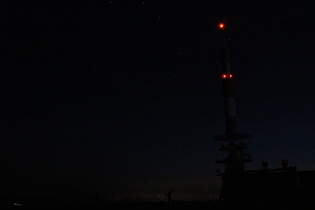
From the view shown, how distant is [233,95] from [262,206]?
153 ft

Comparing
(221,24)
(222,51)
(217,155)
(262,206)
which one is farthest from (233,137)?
(262,206)

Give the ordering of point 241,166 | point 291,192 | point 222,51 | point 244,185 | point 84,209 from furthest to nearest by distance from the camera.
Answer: point 222,51
point 241,166
point 244,185
point 291,192
point 84,209

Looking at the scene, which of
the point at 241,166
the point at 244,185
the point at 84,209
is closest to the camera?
the point at 84,209

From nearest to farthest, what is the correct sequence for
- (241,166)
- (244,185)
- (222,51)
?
(244,185)
(241,166)
(222,51)

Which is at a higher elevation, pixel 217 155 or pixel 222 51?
pixel 222 51

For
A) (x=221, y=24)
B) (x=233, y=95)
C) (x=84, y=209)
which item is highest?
(x=221, y=24)

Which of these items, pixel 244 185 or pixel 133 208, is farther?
pixel 244 185

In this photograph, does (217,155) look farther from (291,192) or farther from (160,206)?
(160,206)

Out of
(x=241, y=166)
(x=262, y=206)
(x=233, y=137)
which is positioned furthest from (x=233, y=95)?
(x=262, y=206)

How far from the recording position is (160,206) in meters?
23.9

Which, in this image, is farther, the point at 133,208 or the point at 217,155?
the point at 217,155

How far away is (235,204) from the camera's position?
23.8 metres

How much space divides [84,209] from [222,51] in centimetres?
5586

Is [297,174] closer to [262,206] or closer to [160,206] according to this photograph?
[262,206]
